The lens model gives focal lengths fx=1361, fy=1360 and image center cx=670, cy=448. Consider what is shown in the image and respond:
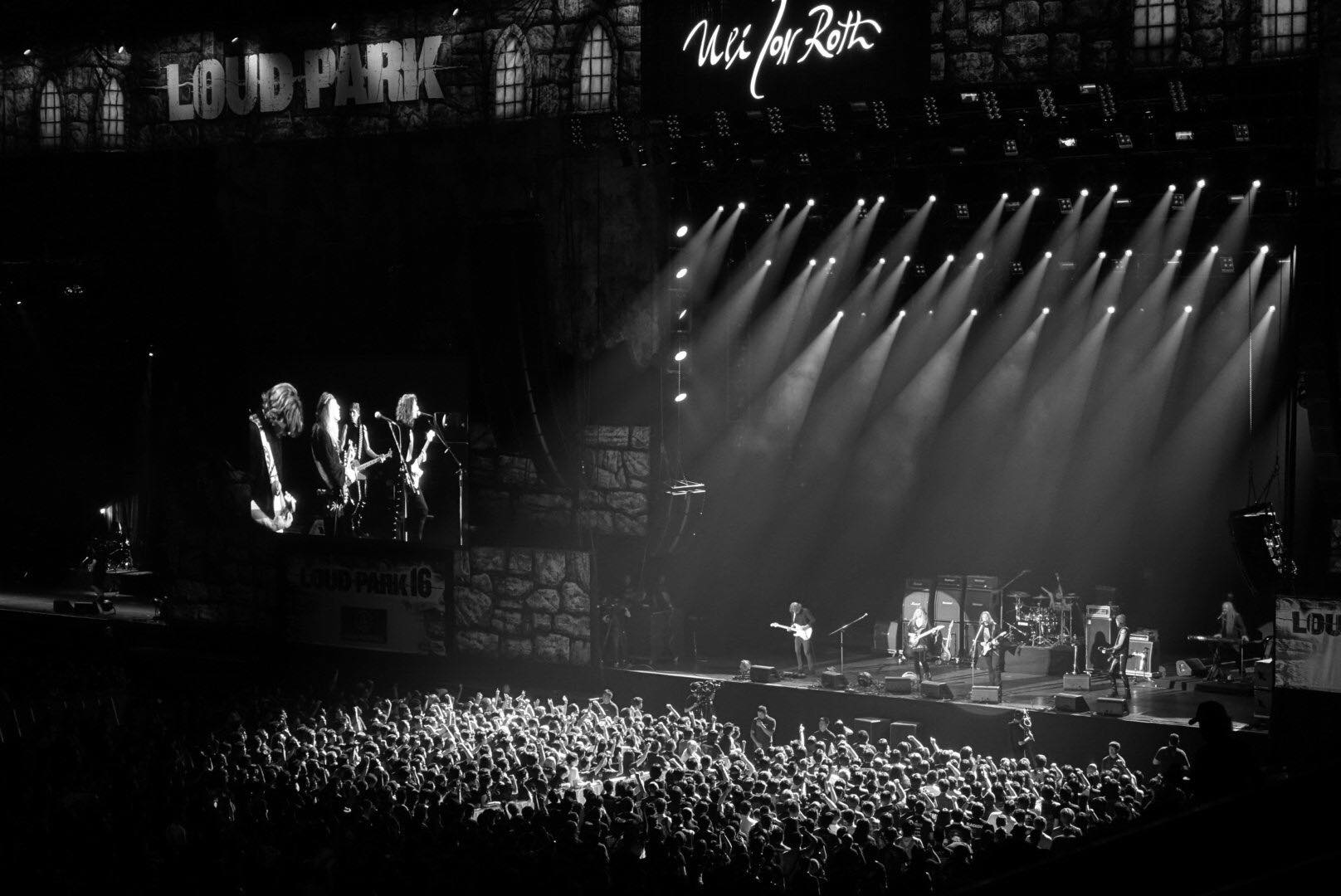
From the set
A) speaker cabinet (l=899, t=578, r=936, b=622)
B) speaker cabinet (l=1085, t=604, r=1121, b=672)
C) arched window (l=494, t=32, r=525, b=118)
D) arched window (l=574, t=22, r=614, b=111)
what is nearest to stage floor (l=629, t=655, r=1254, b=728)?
speaker cabinet (l=1085, t=604, r=1121, b=672)

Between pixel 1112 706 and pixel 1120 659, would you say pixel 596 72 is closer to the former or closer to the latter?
pixel 1120 659

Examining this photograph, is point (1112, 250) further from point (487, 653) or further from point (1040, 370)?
point (487, 653)

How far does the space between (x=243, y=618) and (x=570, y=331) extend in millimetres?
7150

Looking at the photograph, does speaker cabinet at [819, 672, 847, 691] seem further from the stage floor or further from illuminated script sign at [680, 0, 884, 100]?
illuminated script sign at [680, 0, 884, 100]

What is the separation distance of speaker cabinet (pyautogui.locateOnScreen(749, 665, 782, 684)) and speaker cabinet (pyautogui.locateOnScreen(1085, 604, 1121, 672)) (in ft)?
13.8

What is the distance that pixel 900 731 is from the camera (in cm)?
1562

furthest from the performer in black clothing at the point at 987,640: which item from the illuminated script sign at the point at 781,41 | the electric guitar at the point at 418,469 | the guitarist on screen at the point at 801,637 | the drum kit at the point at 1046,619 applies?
the electric guitar at the point at 418,469

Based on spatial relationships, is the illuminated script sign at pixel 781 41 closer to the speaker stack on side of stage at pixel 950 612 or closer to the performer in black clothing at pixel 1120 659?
the speaker stack on side of stage at pixel 950 612

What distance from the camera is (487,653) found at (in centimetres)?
1911

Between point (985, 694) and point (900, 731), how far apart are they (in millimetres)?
1164

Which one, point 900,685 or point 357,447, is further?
point 357,447

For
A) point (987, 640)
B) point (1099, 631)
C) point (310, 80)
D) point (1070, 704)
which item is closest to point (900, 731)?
point (1070, 704)

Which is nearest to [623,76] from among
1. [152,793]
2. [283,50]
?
[283,50]

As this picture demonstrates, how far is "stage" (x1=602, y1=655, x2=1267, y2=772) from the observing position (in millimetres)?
14758
